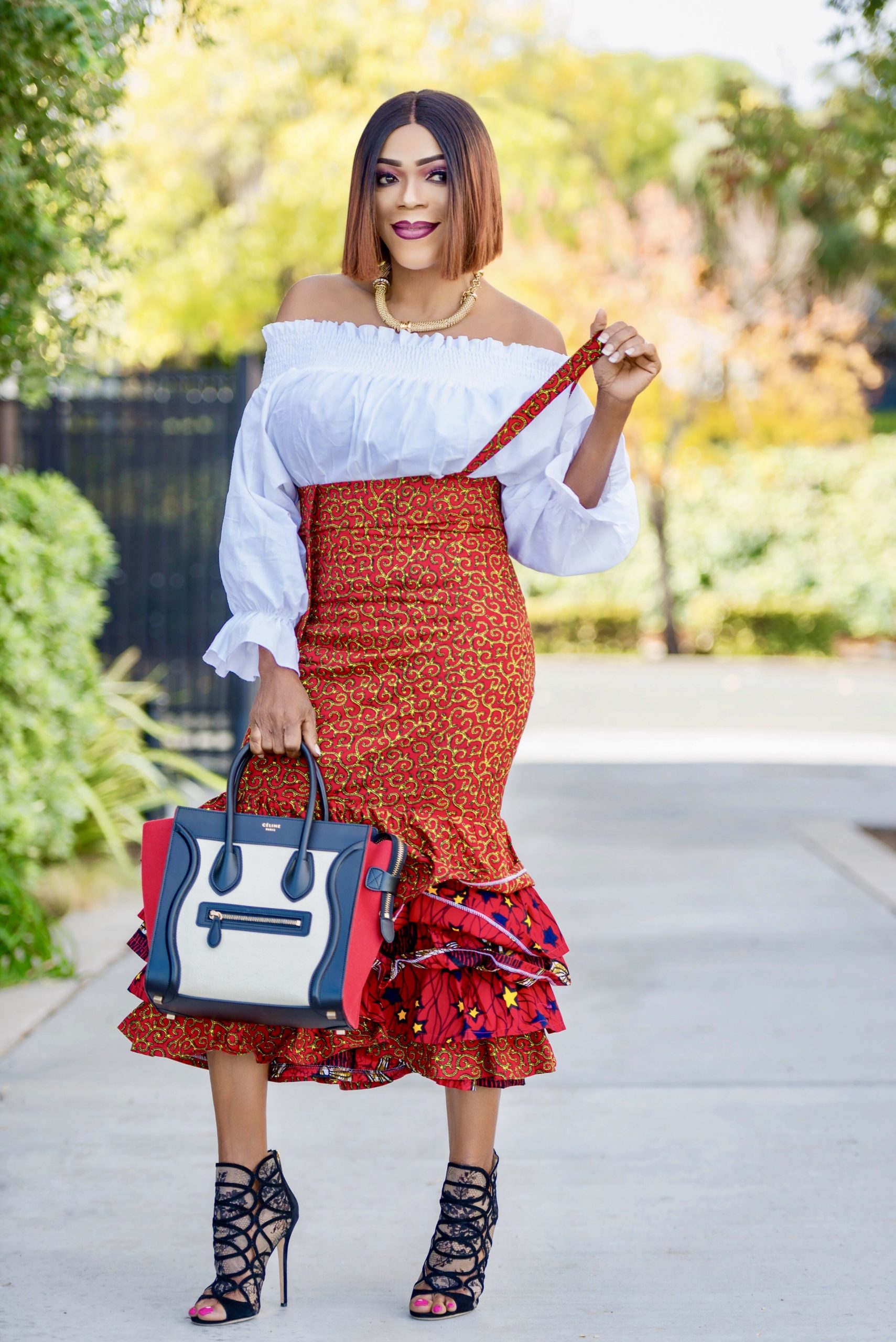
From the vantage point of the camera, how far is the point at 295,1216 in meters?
2.42

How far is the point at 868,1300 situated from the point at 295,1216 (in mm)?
951

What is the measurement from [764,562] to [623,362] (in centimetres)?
1760

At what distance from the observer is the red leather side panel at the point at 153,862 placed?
2271 mm

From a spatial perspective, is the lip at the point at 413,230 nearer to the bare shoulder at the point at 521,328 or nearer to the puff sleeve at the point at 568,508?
the bare shoulder at the point at 521,328

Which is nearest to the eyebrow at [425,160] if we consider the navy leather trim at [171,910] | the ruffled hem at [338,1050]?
the navy leather trim at [171,910]

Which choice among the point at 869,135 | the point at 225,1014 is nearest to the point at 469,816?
the point at 225,1014

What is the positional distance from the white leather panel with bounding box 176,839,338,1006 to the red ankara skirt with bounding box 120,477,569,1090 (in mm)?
173

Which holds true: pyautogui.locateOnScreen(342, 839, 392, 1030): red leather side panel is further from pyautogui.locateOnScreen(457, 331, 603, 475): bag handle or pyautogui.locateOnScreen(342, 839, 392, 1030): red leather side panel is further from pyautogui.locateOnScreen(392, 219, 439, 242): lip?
pyautogui.locateOnScreen(392, 219, 439, 242): lip

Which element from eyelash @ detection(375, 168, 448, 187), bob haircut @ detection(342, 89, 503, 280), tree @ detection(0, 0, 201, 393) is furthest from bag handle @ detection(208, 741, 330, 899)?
tree @ detection(0, 0, 201, 393)

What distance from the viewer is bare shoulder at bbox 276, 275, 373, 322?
247 centimetres

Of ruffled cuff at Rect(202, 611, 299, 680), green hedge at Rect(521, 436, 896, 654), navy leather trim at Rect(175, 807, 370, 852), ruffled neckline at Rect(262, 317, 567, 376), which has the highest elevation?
ruffled neckline at Rect(262, 317, 567, 376)

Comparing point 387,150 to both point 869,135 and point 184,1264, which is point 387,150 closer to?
A: point 184,1264

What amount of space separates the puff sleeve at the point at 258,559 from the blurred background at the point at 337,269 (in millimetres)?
1471

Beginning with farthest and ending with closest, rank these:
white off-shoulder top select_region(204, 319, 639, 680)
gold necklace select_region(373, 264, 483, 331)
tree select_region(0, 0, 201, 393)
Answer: tree select_region(0, 0, 201, 393), gold necklace select_region(373, 264, 483, 331), white off-shoulder top select_region(204, 319, 639, 680)
